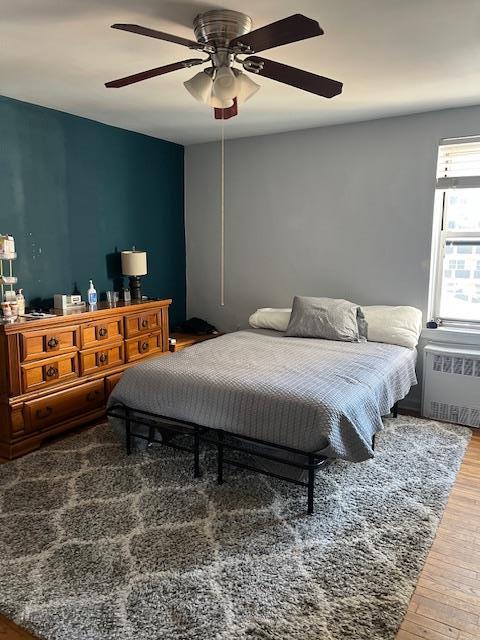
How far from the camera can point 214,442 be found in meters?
2.65

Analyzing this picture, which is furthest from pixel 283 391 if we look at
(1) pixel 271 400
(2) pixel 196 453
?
(2) pixel 196 453

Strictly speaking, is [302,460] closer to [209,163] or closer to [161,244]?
[161,244]

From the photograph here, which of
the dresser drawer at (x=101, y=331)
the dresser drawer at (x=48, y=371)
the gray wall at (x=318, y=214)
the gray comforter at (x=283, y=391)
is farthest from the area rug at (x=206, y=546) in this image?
the gray wall at (x=318, y=214)

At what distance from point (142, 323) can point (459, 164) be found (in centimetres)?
288

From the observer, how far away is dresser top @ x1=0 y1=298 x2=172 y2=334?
9.66 feet

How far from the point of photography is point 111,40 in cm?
232

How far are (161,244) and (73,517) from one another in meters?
2.98

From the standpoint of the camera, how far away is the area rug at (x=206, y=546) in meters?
1.74

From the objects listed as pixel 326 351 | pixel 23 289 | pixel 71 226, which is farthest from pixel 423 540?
pixel 71 226

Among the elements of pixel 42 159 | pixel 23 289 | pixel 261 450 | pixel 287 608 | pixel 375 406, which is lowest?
pixel 287 608

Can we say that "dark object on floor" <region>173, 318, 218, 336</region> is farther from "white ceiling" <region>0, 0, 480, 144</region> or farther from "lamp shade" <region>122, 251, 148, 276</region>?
"white ceiling" <region>0, 0, 480, 144</region>

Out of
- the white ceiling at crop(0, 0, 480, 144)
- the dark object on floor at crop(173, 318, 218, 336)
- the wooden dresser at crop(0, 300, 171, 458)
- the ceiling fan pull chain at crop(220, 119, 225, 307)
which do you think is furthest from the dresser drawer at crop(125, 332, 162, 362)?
the white ceiling at crop(0, 0, 480, 144)

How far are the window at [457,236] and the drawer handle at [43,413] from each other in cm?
312

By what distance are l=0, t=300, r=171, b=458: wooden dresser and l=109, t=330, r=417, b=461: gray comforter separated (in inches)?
20.3
